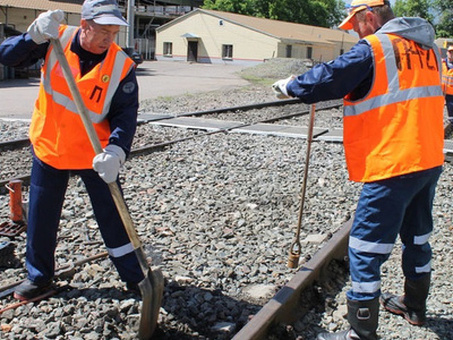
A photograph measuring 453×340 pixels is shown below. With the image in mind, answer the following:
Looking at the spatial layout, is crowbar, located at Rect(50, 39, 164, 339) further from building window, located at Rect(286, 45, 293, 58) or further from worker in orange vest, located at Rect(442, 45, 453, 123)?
building window, located at Rect(286, 45, 293, 58)

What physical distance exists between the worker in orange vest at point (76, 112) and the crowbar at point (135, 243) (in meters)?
0.09

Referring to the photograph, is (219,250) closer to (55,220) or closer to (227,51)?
(55,220)

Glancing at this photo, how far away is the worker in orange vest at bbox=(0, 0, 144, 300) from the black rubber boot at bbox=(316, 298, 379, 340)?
1.55 meters

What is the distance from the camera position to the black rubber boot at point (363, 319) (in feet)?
11.5

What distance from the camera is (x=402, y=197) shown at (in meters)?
3.38

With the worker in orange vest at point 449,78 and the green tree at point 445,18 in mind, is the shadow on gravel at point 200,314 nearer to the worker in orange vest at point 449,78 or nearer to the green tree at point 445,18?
the worker in orange vest at point 449,78

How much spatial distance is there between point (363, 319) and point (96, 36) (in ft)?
8.05

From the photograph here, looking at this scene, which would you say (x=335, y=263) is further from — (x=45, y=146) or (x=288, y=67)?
(x=288, y=67)

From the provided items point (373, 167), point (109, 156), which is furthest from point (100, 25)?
point (373, 167)

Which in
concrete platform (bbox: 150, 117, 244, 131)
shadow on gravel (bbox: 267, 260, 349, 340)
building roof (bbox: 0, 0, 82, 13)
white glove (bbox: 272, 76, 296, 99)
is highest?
building roof (bbox: 0, 0, 82, 13)

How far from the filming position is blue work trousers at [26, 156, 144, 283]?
146 inches

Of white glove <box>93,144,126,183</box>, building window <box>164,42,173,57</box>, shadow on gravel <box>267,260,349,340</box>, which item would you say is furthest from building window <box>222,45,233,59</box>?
white glove <box>93,144,126,183</box>

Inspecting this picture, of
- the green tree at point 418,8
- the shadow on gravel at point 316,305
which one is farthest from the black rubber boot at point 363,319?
the green tree at point 418,8

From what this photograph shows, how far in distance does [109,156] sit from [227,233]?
233 centimetres
